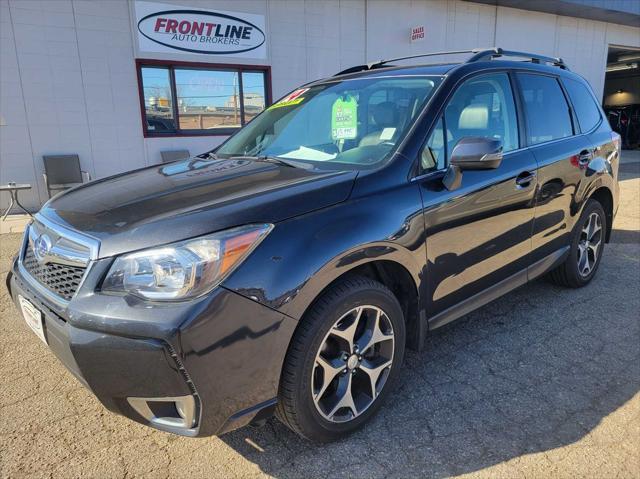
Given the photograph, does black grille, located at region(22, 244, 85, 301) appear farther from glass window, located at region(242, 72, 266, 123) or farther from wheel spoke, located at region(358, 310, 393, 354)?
glass window, located at region(242, 72, 266, 123)

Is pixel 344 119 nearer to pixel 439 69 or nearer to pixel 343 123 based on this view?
pixel 343 123

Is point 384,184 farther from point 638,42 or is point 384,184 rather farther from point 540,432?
point 638,42

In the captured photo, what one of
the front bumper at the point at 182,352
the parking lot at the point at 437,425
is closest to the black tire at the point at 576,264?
the parking lot at the point at 437,425

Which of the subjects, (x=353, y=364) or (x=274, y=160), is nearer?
(x=353, y=364)

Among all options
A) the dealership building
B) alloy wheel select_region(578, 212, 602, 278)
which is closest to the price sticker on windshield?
alloy wheel select_region(578, 212, 602, 278)

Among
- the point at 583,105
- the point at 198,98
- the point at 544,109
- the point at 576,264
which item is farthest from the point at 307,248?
the point at 198,98

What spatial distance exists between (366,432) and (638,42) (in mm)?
→ 21574

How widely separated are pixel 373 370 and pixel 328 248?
2.43 feet

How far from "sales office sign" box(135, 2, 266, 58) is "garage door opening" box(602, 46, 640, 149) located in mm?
14840

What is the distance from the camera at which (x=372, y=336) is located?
2.30 meters

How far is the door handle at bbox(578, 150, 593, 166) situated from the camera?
145 inches

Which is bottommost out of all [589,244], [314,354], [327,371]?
[589,244]

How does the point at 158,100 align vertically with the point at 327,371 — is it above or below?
above

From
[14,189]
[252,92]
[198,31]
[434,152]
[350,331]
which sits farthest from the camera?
[252,92]
